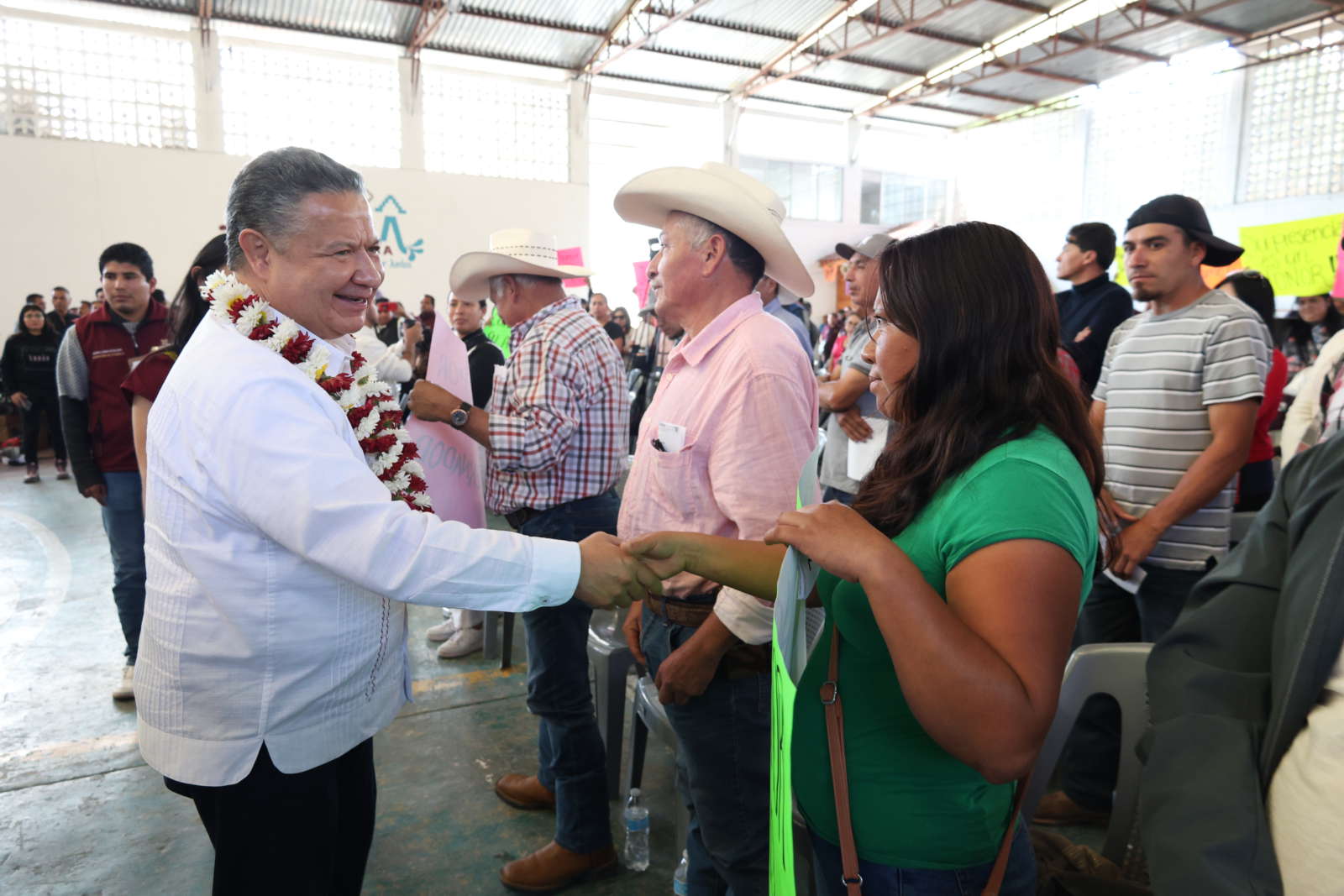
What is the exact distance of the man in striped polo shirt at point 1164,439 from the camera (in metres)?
2.37

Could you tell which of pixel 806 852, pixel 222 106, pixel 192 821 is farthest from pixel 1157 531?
pixel 222 106

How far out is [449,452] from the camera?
282cm

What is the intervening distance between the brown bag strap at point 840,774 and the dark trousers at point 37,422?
9510mm

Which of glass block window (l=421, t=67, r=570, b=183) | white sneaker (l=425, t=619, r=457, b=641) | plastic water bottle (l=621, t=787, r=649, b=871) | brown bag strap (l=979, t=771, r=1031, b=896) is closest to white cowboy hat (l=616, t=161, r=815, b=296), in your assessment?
brown bag strap (l=979, t=771, r=1031, b=896)

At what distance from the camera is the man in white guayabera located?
1.28 metres

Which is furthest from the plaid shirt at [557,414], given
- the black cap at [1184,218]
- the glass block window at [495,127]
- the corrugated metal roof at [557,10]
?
the glass block window at [495,127]

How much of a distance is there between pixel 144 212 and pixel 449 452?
42.8 ft

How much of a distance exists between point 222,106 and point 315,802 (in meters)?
14.8

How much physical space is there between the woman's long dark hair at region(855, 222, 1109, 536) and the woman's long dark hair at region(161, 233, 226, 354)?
214 centimetres

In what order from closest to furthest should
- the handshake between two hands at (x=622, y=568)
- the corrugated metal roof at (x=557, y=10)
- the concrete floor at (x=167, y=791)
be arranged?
the handshake between two hands at (x=622, y=568) < the concrete floor at (x=167, y=791) < the corrugated metal roof at (x=557, y=10)

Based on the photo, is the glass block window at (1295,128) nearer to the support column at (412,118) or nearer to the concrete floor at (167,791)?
A: the support column at (412,118)

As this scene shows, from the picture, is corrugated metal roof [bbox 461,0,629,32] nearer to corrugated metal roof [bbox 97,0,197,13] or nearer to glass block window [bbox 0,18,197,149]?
corrugated metal roof [bbox 97,0,197,13]

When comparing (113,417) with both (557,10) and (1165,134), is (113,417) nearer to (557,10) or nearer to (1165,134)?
(557,10)

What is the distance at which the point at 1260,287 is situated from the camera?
3.92 m
